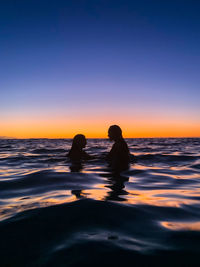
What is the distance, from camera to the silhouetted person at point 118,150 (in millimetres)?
8031

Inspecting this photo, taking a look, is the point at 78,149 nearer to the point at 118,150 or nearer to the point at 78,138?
the point at 78,138

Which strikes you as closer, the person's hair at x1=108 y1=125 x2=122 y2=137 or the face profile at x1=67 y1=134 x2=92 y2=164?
the person's hair at x1=108 y1=125 x2=122 y2=137

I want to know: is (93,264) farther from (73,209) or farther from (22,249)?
(73,209)

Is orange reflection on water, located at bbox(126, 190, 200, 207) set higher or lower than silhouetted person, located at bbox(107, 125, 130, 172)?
lower

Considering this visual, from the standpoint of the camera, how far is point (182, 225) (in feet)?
7.72

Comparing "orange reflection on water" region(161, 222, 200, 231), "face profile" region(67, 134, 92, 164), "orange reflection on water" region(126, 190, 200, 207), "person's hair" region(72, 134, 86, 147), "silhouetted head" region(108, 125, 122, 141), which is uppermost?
"silhouetted head" region(108, 125, 122, 141)

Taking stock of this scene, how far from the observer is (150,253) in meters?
1.70

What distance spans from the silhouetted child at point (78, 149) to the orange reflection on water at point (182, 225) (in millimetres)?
7333

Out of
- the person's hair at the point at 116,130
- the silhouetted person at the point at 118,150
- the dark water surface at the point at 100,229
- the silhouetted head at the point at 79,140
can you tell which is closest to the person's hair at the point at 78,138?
the silhouetted head at the point at 79,140

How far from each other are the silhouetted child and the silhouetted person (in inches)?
71.1

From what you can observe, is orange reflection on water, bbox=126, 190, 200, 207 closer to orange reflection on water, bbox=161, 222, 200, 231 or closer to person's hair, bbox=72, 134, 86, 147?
orange reflection on water, bbox=161, 222, 200, 231

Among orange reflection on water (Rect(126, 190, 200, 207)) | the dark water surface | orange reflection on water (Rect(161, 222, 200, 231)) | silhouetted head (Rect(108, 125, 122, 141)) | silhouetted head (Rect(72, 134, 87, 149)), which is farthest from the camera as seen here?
silhouetted head (Rect(72, 134, 87, 149))

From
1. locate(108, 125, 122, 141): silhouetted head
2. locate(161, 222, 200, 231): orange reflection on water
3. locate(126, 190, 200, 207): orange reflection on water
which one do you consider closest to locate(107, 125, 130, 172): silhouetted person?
locate(108, 125, 122, 141): silhouetted head

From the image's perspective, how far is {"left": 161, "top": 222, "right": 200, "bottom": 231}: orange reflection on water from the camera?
2.26 m
